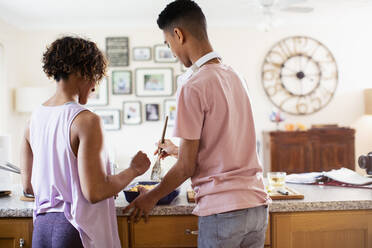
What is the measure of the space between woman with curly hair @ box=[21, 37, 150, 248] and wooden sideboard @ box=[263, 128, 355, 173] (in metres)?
3.87

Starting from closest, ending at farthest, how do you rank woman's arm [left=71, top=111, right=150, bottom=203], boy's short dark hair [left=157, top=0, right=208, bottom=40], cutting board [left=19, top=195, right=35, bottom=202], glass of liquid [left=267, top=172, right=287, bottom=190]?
woman's arm [left=71, top=111, right=150, bottom=203]
boy's short dark hair [left=157, top=0, right=208, bottom=40]
cutting board [left=19, top=195, right=35, bottom=202]
glass of liquid [left=267, top=172, right=287, bottom=190]

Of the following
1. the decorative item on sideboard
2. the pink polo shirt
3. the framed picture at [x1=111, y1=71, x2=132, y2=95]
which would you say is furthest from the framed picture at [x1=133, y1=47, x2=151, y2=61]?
the pink polo shirt

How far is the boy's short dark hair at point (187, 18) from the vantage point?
1283 mm

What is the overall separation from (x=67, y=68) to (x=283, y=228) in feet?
3.68

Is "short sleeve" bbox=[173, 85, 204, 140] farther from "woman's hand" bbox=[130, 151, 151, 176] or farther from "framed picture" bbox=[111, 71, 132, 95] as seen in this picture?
"framed picture" bbox=[111, 71, 132, 95]

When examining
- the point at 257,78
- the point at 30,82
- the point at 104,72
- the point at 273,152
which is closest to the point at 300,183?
the point at 104,72

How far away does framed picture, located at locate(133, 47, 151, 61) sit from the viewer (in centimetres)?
540

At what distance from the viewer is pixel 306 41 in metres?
5.53

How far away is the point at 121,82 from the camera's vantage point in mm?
5406

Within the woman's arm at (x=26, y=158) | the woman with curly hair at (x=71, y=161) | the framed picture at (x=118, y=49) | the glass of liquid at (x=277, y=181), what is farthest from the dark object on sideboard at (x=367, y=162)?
the framed picture at (x=118, y=49)

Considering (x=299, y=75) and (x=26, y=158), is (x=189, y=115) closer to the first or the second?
(x=26, y=158)

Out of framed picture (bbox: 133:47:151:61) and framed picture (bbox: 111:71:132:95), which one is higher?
framed picture (bbox: 133:47:151:61)

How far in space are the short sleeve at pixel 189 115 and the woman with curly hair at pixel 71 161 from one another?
0.26 meters

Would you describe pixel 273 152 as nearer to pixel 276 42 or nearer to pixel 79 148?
pixel 276 42
